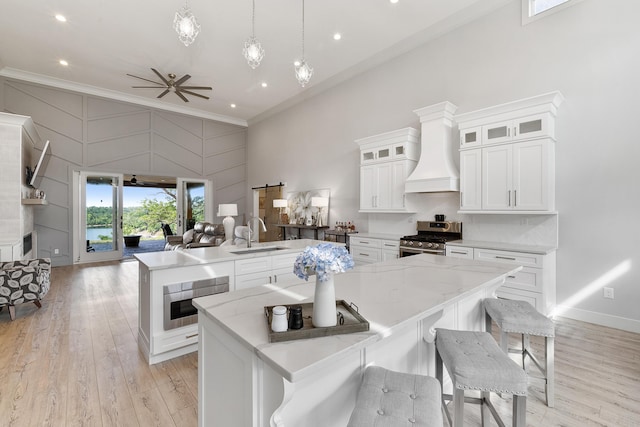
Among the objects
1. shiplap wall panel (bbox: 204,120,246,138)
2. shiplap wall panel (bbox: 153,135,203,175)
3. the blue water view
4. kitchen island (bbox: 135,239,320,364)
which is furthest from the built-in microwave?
shiplap wall panel (bbox: 204,120,246,138)

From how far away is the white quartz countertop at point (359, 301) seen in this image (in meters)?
0.98

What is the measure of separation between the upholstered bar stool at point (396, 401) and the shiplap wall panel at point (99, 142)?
27.6 feet

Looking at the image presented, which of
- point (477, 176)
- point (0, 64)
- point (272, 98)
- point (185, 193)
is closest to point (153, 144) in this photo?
point (185, 193)

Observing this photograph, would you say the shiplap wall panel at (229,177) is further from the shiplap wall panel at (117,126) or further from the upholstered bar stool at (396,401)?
the upholstered bar stool at (396,401)

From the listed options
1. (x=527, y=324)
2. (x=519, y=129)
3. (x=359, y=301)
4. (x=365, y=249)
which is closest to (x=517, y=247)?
(x=519, y=129)

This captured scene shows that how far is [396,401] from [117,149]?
28.9 feet

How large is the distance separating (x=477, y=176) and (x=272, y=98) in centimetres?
585

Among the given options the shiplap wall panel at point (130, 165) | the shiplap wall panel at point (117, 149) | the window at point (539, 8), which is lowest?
the shiplap wall panel at point (130, 165)

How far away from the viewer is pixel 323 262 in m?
1.06

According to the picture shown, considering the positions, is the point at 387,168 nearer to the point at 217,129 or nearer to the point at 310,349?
the point at 310,349

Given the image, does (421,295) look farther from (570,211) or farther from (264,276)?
(570,211)

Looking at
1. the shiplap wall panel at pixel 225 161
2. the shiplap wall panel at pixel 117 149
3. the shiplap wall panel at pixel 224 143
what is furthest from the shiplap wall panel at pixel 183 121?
the shiplap wall panel at pixel 225 161

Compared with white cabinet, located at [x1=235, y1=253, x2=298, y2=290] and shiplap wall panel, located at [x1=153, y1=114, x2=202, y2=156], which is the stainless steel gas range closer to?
white cabinet, located at [x1=235, y1=253, x2=298, y2=290]

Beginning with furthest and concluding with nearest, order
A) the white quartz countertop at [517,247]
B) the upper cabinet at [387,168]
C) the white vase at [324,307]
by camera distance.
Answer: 1. the upper cabinet at [387,168]
2. the white quartz countertop at [517,247]
3. the white vase at [324,307]
